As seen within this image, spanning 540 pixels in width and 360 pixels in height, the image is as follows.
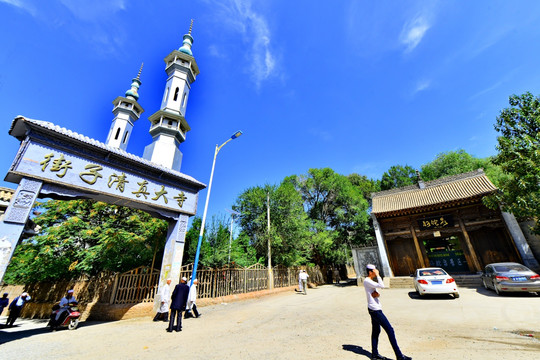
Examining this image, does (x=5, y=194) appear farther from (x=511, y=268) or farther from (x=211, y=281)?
(x=511, y=268)

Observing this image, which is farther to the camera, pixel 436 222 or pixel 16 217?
pixel 436 222

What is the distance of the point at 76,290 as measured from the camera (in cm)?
1047

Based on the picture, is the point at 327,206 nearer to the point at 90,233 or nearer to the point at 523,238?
the point at 523,238

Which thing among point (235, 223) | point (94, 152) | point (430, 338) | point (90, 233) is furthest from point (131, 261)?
point (430, 338)

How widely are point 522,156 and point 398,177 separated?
86.9 feet

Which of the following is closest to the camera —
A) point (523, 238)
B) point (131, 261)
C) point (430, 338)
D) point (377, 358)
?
point (377, 358)

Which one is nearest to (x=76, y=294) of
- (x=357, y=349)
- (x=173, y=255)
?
(x=173, y=255)

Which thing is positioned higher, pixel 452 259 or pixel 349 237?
pixel 349 237

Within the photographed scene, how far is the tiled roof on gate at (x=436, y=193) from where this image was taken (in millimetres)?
17089

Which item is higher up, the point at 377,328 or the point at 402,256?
the point at 402,256

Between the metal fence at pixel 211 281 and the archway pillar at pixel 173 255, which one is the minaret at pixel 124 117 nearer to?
the metal fence at pixel 211 281

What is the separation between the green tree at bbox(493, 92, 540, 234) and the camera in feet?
35.0

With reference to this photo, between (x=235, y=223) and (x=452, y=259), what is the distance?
19017mm

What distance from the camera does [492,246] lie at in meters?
16.4
